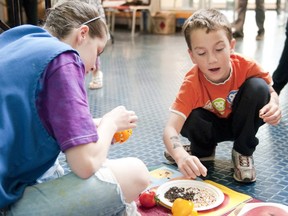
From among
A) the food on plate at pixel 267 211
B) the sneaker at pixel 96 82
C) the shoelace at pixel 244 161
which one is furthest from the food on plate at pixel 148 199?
Result: the sneaker at pixel 96 82

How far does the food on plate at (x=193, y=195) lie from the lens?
121 cm

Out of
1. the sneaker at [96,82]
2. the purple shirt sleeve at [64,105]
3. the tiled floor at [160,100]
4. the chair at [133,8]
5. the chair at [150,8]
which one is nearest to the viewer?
the purple shirt sleeve at [64,105]

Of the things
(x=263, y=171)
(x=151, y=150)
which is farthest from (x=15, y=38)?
(x=263, y=171)

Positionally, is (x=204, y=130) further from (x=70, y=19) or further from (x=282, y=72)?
(x=282, y=72)

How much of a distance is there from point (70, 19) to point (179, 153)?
1.71ft

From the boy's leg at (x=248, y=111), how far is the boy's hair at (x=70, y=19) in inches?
23.2

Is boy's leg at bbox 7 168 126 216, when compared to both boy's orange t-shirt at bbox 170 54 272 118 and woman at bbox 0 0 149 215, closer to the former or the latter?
woman at bbox 0 0 149 215

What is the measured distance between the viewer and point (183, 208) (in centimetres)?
110

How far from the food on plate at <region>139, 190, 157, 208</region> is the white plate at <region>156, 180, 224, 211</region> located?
0.07 ft

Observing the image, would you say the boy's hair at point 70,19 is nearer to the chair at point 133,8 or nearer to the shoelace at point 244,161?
the shoelace at point 244,161

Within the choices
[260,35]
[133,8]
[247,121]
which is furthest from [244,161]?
[133,8]

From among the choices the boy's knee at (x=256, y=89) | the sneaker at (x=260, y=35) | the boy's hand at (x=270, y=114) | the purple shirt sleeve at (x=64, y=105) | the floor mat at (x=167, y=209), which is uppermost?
the purple shirt sleeve at (x=64, y=105)

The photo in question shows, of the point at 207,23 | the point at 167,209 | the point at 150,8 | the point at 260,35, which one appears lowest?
the point at 260,35

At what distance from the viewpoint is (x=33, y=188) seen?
2.90 ft
